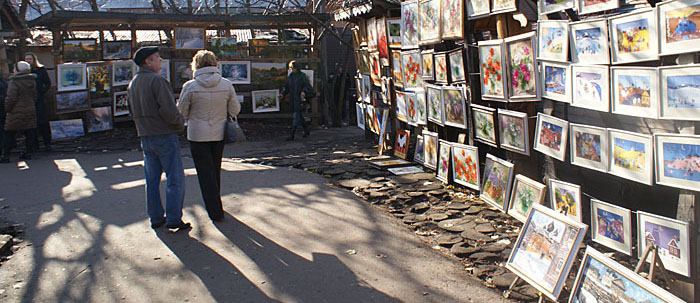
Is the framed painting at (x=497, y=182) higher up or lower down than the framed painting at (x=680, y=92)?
lower down

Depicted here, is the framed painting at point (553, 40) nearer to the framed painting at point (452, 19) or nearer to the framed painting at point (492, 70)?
the framed painting at point (492, 70)

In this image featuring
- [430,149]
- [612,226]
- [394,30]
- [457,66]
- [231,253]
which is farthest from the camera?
[394,30]

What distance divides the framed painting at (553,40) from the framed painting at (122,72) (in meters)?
11.8

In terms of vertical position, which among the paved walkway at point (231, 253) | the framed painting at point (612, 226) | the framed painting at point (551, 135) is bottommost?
the paved walkway at point (231, 253)

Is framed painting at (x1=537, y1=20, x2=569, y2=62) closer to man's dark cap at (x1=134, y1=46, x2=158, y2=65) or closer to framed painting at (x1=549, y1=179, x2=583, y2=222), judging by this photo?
framed painting at (x1=549, y1=179, x2=583, y2=222)

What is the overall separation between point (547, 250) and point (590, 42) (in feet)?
5.17

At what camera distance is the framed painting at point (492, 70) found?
21.3ft

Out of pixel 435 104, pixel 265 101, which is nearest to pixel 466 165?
pixel 435 104

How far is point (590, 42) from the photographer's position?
16.0 ft

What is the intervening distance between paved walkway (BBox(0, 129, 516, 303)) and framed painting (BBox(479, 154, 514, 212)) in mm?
1026

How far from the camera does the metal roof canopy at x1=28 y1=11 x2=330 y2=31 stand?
587 inches

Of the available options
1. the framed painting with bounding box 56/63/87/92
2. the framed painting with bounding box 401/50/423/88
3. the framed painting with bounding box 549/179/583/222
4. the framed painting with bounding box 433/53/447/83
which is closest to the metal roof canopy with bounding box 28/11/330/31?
the framed painting with bounding box 56/63/87/92

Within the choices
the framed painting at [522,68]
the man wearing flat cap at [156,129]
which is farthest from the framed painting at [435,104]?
the man wearing flat cap at [156,129]

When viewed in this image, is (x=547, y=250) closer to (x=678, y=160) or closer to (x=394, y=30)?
(x=678, y=160)
